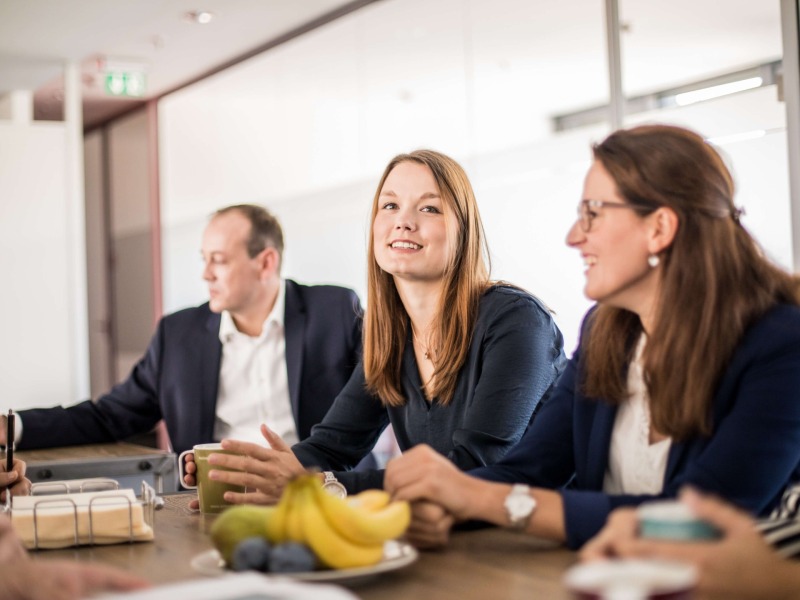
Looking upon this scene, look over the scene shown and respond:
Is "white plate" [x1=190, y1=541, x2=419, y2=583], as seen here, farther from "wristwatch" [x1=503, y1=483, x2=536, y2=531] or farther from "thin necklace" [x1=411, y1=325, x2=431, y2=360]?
"thin necklace" [x1=411, y1=325, x2=431, y2=360]

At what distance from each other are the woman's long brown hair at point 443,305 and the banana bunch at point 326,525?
40.7 inches

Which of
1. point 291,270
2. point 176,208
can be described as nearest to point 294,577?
point 291,270

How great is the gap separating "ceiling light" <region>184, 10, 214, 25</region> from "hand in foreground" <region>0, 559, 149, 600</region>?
4.78 meters

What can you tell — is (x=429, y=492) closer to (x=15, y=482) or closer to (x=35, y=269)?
(x=15, y=482)

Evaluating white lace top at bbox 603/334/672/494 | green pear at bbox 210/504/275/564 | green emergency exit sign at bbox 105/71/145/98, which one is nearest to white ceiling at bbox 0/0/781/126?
green emergency exit sign at bbox 105/71/145/98

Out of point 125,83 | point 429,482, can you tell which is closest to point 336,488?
point 429,482

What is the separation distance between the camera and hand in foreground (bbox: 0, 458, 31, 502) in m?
2.01

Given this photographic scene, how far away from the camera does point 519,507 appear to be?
1.50 meters

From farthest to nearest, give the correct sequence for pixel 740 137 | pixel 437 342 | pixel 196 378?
1. pixel 740 137
2. pixel 196 378
3. pixel 437 342

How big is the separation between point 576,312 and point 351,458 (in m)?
1.89

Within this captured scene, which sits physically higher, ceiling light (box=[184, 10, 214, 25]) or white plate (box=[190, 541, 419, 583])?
ceiling light (box=[184, 10, 214, 25])

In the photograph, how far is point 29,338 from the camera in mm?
5910

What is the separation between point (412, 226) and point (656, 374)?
0.96 m

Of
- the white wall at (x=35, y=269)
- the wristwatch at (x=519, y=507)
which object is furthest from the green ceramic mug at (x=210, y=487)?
the white wall at (x=35, y=269)
